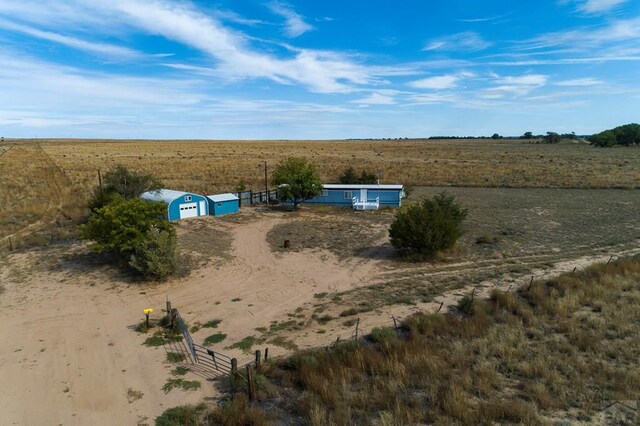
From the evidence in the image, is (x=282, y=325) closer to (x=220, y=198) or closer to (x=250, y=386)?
(x=250, y=386)

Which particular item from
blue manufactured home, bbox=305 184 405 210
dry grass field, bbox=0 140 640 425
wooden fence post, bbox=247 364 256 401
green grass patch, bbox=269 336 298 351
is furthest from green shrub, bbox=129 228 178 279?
blue manufactured home, bbox=305 184 405 210

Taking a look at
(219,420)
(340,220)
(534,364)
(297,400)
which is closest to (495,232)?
(340,220)

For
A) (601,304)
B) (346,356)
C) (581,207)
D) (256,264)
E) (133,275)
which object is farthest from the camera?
(581,207)

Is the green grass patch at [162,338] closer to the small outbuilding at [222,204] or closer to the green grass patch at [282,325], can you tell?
the green grass patch at [282,325]

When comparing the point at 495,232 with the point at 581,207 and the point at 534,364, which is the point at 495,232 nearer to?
the point at 581,207

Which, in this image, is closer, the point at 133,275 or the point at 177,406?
the point at 177,406

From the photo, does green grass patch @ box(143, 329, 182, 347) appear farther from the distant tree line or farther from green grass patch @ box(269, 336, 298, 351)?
the distant tree line
